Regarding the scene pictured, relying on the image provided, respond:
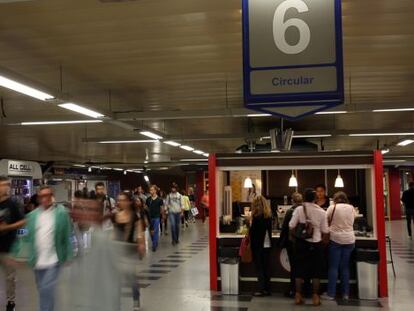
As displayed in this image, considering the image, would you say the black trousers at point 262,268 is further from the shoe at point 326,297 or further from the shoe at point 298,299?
the shoe at point 326,297

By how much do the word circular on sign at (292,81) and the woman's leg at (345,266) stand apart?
3591 millimetres

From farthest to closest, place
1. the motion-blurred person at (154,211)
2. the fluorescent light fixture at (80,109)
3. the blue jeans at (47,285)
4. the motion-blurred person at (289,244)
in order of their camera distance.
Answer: the motion-blurred person at (154,211) < the fluorescent light fixture at (80,109) < the motion-blurred person at (289,244) < the blue jeans at (47,285)

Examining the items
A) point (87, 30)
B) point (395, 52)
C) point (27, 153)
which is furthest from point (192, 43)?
point (27, 153)

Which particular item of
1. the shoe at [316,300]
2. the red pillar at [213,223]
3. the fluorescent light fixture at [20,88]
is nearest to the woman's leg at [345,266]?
the shoe at [316,300]

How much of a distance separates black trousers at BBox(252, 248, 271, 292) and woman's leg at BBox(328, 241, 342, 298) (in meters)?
0.82

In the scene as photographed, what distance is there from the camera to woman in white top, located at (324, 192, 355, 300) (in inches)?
242

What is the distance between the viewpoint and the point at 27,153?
1994cm

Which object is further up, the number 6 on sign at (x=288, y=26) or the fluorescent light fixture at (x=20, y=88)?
the fluorescent light fixture at (x=20, y=88)

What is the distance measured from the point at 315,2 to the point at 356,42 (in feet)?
9.58

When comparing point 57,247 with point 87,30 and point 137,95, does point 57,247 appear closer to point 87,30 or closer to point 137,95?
point 87,30

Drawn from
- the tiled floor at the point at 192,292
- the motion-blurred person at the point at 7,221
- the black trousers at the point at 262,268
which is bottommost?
the tiled floor at the point at 192,292

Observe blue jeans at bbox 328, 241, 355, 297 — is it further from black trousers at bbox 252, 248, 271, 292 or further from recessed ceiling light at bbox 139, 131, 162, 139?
recessed ceiling light at bbox 139, 131, 162, 139

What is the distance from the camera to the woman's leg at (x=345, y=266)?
618cm

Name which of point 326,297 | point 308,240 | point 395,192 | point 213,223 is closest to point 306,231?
point 308,240
